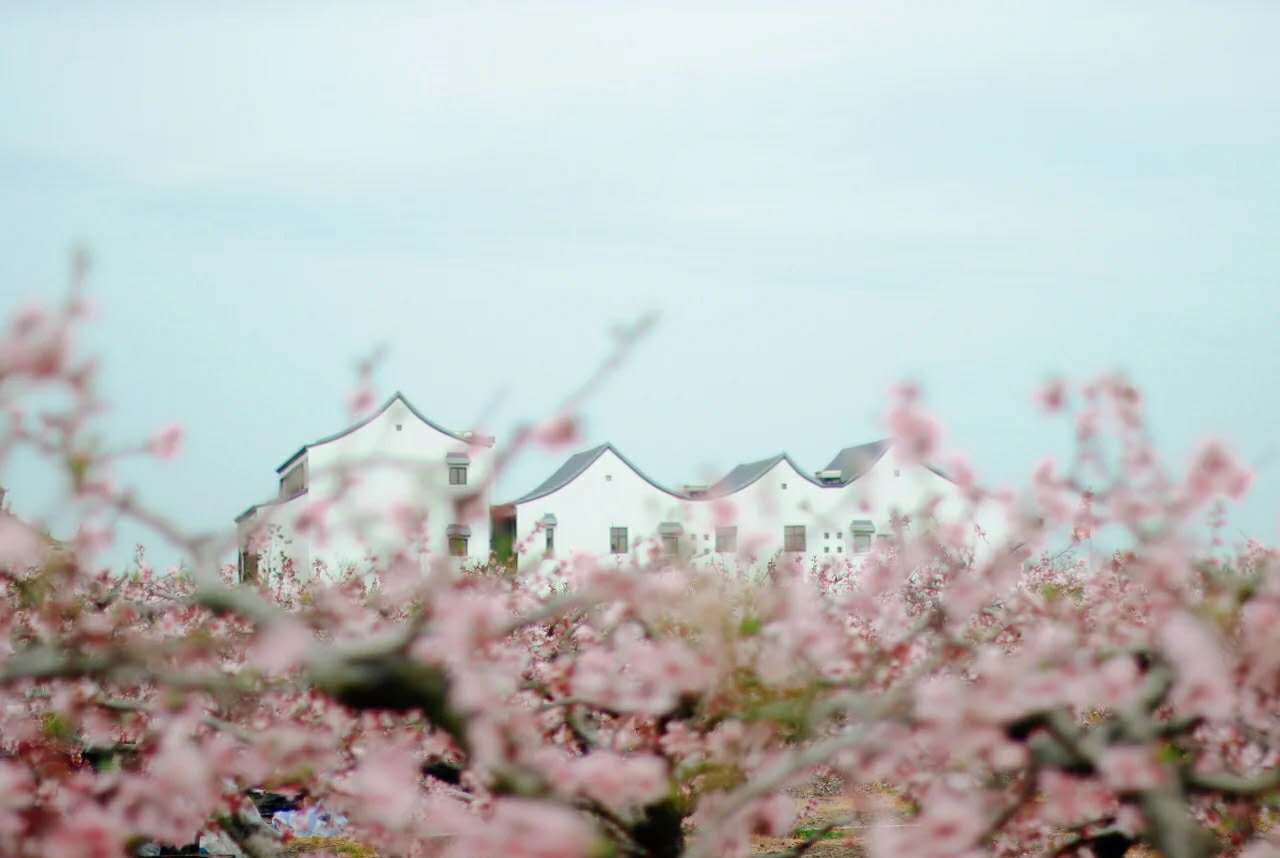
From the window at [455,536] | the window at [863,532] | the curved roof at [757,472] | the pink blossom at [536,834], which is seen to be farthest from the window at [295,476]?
the pink blossom at [536,834]

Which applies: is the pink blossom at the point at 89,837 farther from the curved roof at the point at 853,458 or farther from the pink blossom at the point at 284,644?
→ the curved roof at the point at 853,458

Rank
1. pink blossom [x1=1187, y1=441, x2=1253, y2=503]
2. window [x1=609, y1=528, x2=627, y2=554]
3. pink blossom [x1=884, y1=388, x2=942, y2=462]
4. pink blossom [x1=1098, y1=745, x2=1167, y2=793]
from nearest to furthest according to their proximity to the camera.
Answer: pink blossom [x1=1098, y1=745, x2=1167, y2=793] < pink blossom [x1=1187, y1=441, x2=1253, y2=503] < pink blossom [x1=884, y1=388, x2=942, y2=462] < window [x1=609, y1=528, x2=627, y2=554]

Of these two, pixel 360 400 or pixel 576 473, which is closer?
pixel 360 400

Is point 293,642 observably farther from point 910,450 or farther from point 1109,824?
point 1109,824

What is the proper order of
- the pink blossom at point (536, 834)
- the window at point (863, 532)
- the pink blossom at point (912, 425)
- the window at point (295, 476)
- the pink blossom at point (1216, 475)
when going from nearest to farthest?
the pink blossom at point (536, 834)
the pink blossom at point (1216, 475)
the pink blossom at point (912, 425)
the window at point (295, 476)
the window at point (863, 532)

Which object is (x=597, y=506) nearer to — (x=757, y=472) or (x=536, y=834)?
(x=757, y=472)

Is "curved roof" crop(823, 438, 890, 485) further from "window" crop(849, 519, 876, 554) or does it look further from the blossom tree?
the blossom tree

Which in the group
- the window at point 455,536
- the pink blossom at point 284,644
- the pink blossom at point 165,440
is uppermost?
the pink blossom at point 165,440

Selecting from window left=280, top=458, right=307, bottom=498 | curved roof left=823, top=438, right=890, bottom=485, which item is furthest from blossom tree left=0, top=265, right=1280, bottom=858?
curved roof left=823, top=438, right=890, bottom=485

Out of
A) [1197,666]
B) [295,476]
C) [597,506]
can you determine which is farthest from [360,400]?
[597,506]

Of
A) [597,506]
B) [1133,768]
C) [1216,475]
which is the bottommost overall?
[597,506]

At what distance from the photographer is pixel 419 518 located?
4.08m

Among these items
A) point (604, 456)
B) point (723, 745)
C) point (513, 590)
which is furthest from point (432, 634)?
point (604, 456)

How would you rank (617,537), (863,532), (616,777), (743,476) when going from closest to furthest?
1. (616,777)
2. (863,532)
3. (617,537)
4. (743,476)
